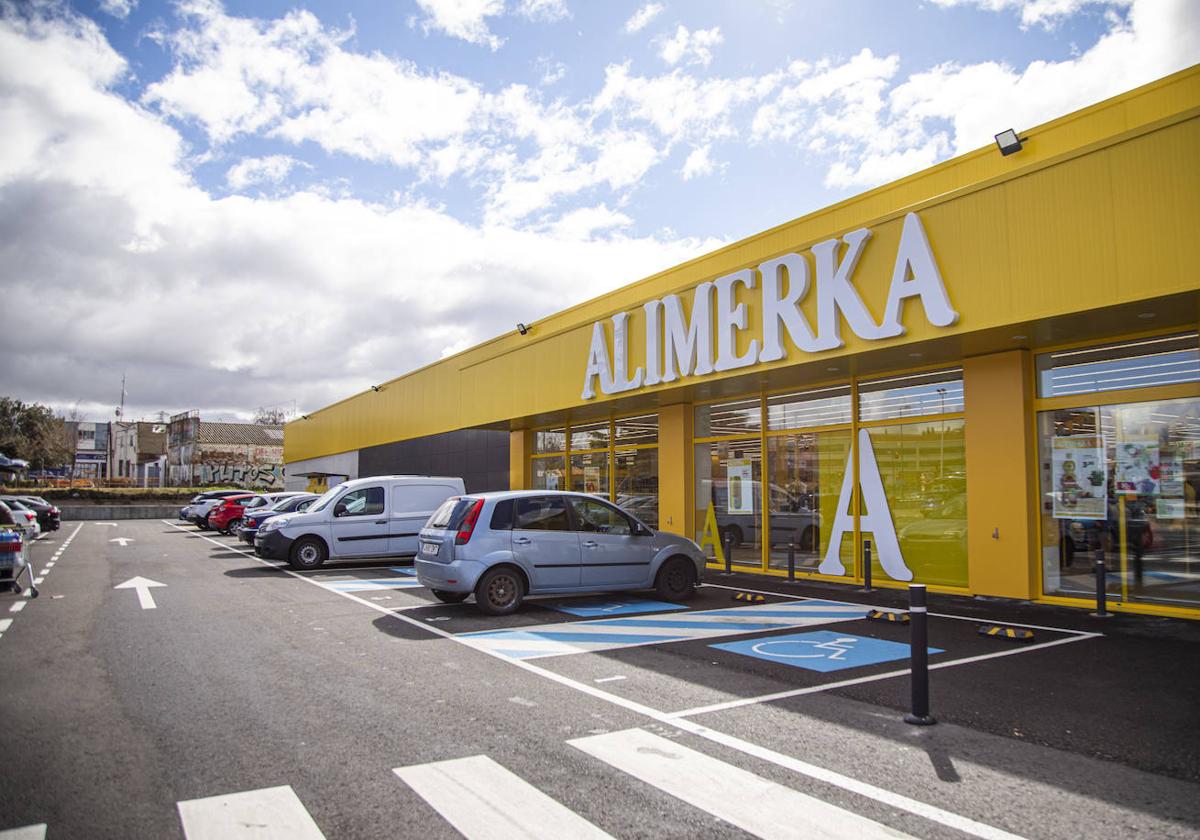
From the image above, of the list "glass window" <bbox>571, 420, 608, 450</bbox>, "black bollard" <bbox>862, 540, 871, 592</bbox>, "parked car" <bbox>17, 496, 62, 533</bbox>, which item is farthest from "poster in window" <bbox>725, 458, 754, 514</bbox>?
"parked car" <bbox>17, 496, 62, 533</bbox>

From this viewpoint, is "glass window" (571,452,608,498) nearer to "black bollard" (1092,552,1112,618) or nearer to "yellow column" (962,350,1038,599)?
"yellow column" (962,350,1038,599)

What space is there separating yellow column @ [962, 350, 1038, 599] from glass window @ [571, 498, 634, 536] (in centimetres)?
487

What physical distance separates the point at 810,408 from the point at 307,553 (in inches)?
415

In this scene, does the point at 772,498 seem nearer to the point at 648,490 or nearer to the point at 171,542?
the point at 648,490

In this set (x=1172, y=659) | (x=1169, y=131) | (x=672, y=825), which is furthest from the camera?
(x=1169, y=131)

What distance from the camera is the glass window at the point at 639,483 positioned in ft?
56.9

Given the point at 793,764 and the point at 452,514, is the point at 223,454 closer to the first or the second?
the point at 452,514

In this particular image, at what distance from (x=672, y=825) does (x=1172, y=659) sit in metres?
6.01

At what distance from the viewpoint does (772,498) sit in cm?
1451

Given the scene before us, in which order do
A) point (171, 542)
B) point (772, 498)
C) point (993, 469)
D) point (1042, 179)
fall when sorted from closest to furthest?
point (1042, 179)
point (993, 469)
point (772, 498)
point (171, 542)

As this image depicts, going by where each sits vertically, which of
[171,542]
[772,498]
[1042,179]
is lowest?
[171,542]

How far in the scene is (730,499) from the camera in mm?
15539

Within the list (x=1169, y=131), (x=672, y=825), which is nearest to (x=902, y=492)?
(x=1169, y=131)

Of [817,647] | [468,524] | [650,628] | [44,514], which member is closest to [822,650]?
[817,647]
